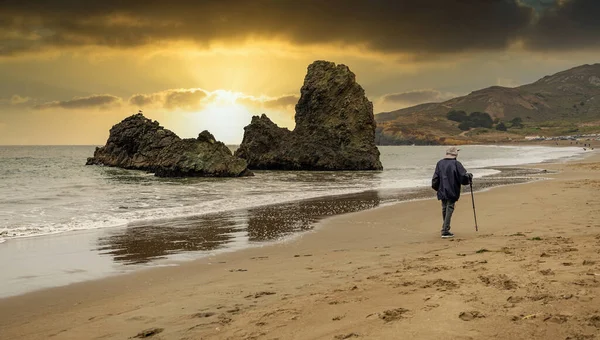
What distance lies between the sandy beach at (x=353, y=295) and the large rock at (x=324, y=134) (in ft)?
142

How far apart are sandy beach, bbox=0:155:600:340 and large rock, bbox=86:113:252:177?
31.0m

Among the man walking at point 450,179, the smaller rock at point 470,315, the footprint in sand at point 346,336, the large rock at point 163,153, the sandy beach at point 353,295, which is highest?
the large rock at point 163,153

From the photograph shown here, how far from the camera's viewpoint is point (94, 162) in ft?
213

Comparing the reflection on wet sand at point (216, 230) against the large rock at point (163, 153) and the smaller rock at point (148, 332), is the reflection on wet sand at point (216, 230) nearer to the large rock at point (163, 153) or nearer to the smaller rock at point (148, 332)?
the smaller rock at point (148, 332)

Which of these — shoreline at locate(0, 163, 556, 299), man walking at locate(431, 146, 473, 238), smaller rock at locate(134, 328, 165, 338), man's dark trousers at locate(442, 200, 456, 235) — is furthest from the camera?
man walking at locate(431, 146, 473, 238)

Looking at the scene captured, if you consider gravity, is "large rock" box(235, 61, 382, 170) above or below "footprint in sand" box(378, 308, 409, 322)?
above

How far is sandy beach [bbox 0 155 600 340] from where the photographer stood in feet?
15.8

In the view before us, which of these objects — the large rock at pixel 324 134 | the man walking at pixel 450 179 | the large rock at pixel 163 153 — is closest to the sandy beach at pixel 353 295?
the man walking at pixel 450 179

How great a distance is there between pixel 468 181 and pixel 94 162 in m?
62.1

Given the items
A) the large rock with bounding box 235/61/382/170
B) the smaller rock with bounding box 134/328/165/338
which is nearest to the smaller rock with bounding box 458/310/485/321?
the smaller rock with bounding box 134/328/165/338

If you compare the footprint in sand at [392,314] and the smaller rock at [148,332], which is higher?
the footprint in sand at [392,314]

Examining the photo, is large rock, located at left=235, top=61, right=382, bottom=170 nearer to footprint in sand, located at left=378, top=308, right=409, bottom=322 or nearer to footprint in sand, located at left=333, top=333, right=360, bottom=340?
footprint in sand, located at left=378, top=308, right=409, bottom=322

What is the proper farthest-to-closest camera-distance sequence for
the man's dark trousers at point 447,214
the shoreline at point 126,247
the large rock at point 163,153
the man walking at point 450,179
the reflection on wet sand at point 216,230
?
the large rock at point 163,153, the man walking at point 450,179, the man's dark trousers at point 447,214, the reflection on wet sand at point 216,230, the shoreline at point 126,247

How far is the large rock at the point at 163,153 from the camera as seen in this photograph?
136ft
